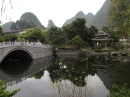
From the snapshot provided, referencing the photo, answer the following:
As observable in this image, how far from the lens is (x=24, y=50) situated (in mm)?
31266

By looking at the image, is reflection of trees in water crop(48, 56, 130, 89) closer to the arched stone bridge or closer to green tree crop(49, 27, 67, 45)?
the arched stone bridge

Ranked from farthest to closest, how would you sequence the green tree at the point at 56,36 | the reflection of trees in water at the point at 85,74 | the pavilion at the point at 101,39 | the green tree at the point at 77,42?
the pavilion at the point at 101,39 → the green tree at the point at 77,42 → the green tree at the point at 56,36 → the reflection of trees in water at the point at 85,74

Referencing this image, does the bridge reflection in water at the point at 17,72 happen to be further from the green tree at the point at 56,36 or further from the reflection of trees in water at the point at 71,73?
the green tree at the point at 56,36

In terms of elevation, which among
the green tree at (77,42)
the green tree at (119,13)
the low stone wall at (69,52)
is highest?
the green tree at (119,13)

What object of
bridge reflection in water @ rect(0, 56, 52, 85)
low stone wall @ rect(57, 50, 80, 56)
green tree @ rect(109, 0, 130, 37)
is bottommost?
bridge reflection in water @ rect(0, 56, 52, 85)

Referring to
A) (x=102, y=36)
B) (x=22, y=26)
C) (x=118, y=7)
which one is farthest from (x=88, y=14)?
(x=118, y=7)

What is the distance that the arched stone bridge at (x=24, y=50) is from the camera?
2676 cm

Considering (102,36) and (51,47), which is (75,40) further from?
(102,36)

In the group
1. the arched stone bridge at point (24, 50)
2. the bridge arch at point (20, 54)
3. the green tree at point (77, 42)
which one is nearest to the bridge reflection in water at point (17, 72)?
the arched stone bridge at point (24, 50)

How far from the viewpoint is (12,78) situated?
20.5 m

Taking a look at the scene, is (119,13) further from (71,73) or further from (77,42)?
(77,42)

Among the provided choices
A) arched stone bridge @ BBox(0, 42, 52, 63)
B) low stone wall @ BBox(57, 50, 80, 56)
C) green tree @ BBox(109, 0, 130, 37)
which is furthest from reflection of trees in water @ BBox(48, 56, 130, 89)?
low stone wall @ BBox(57, 50, 80, 56)

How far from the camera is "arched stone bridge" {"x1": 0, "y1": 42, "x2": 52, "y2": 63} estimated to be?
2676cm

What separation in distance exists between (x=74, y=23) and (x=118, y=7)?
31357 millimetres
